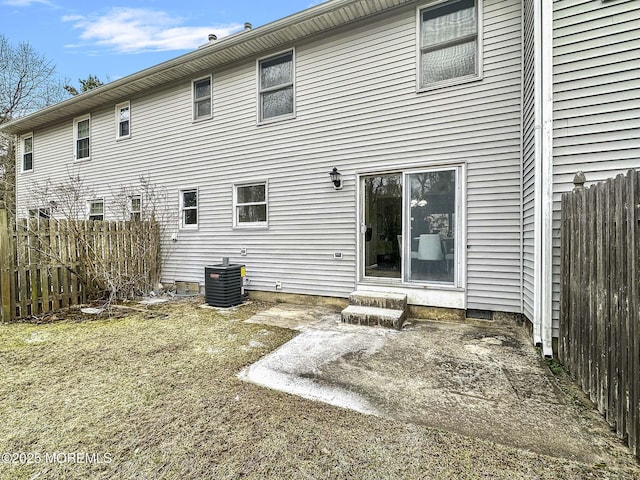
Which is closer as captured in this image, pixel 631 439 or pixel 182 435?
pixel 631 439

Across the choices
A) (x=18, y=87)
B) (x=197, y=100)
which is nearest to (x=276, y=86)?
(x=197, y=100)

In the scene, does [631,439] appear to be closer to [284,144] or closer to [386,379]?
[386,379]

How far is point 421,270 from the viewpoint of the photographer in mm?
5254

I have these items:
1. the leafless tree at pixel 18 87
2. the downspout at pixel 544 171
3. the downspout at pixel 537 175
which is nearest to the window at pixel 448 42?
the downspout at pixel 537 175

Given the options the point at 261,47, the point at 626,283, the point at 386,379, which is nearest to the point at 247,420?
the point at 386,379

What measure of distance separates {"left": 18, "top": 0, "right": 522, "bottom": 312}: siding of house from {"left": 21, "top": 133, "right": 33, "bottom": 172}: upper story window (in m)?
5.51

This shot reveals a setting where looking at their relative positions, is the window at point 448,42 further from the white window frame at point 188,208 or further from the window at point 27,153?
the window at point 27,153

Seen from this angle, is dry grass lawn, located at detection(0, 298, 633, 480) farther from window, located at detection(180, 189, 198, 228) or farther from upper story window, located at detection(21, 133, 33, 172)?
upper story window, located at detection(21, 133, 33, 172)

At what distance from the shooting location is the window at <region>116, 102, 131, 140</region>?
353 inches

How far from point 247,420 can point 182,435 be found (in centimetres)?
45

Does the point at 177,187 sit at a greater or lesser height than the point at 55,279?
greater

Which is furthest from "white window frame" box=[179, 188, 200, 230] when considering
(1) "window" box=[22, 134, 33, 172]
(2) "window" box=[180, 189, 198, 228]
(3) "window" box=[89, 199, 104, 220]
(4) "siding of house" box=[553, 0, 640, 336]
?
(1) "window" box=[22, 134, 33, 172]

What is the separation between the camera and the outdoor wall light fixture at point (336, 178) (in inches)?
229

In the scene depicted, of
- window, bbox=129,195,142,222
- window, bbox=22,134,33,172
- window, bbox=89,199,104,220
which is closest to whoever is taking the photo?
window, bbox=129,195,142,222
